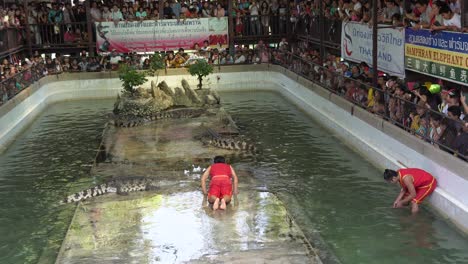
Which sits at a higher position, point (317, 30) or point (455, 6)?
point (455, 6)

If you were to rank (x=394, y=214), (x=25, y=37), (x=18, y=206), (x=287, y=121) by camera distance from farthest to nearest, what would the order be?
(x=25, y=37), (x=287, y=121), (x=18, y=206), (x=394, y=214)

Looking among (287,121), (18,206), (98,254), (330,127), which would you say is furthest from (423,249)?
(287,121)

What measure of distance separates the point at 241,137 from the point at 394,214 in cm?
673

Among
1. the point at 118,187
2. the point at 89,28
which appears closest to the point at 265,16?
the point at 89,28

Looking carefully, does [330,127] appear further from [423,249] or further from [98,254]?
[98,254]

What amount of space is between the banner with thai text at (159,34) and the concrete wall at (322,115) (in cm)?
245

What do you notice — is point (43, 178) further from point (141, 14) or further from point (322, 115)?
point (141, 14)

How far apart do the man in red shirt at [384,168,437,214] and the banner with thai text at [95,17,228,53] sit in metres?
19.8

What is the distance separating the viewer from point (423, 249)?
9.39 metres

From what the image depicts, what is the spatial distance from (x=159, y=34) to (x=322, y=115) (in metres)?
12.4

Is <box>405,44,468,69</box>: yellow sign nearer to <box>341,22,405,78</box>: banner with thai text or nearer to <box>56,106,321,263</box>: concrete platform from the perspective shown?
<box>341,22,405,78</box>: banner with thai text

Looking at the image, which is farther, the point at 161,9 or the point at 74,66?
the point at 161,9

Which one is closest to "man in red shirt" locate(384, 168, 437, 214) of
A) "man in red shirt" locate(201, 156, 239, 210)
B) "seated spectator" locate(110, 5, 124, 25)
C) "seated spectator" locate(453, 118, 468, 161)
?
"seated spectator" locate(453, 118, 468, 161)

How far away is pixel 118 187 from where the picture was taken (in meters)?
12.4
